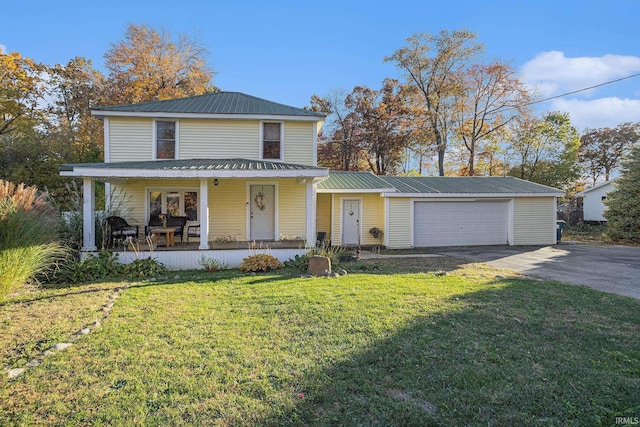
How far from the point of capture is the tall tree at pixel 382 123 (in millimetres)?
26188

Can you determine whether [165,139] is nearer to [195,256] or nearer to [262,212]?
[262,212]

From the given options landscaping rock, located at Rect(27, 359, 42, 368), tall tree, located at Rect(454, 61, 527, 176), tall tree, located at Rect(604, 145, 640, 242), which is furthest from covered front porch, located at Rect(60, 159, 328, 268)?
tall tree, located at Rect(454, 61, 527, 176)

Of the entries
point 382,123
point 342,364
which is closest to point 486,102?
point 382,123

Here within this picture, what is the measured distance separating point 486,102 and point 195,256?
24.6 m

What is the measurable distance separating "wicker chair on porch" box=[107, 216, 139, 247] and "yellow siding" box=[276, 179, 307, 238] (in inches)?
190

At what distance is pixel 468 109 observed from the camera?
25906 millimetres

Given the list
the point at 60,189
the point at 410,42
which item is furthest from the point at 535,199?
the point at 60,189

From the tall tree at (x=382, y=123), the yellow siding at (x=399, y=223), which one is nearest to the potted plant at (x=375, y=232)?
the yellow siding at (x=399, y=223)

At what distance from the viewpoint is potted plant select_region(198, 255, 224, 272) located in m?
9.02

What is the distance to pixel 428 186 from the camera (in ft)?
51.2

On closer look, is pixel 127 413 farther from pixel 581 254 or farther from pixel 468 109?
pixel 468 109

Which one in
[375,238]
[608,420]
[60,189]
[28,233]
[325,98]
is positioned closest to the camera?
[608,420]

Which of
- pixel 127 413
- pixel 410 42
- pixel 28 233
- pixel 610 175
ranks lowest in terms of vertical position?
pixel 127 413

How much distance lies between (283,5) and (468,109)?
725 inches
